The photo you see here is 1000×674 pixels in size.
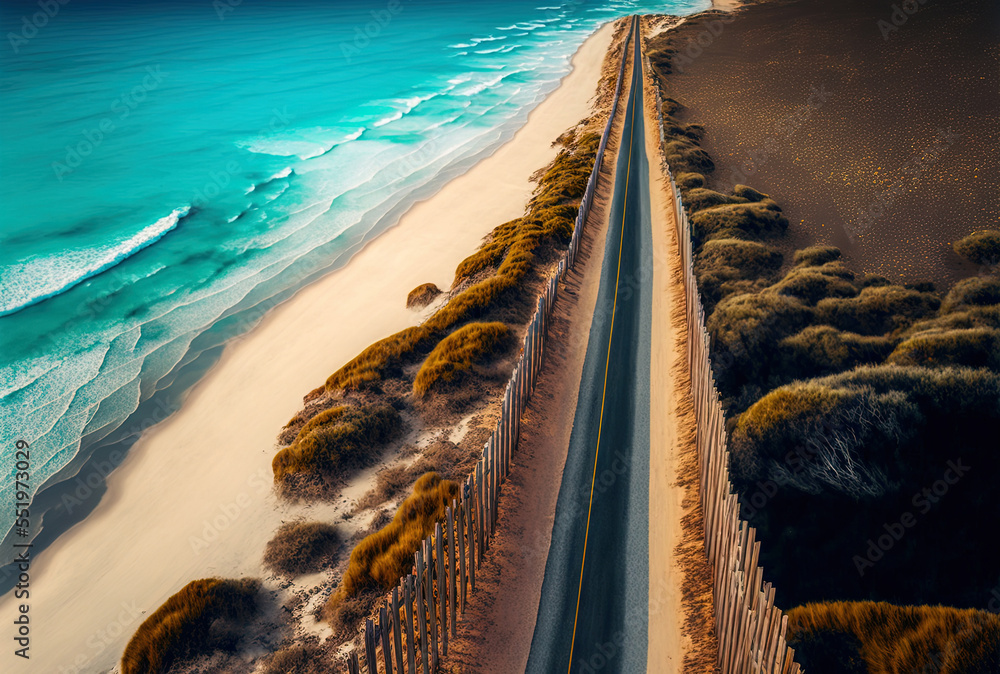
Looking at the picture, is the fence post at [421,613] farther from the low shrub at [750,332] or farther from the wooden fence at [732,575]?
the low shrub at [750,332]

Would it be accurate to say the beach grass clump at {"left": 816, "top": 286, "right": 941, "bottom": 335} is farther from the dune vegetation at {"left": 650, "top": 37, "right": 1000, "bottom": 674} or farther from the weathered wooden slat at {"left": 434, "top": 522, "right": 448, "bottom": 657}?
the weathered wooden slat at {"left": 434, "top": 522, "right": 448, "bottom": 657}

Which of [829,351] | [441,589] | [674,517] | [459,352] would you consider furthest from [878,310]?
[441,589]

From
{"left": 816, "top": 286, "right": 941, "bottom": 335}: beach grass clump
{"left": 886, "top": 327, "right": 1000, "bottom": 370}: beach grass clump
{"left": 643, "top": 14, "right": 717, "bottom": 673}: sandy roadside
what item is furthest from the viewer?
{"left": 816, "top": 286, "right": 941, "bottom": 335}: beach grass clump

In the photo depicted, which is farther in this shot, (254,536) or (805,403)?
(254,536)

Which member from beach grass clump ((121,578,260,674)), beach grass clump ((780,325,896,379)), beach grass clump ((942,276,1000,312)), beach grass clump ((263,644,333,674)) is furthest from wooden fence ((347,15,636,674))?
beach grass clump ((942,276,1000,312))

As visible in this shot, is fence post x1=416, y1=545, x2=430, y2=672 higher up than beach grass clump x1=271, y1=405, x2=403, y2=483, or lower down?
higher up

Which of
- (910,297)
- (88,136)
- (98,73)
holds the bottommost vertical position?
(910,297)

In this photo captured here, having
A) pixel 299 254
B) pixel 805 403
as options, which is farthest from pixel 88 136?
pixel 805 403

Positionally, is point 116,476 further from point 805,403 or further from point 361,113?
point 361,113
